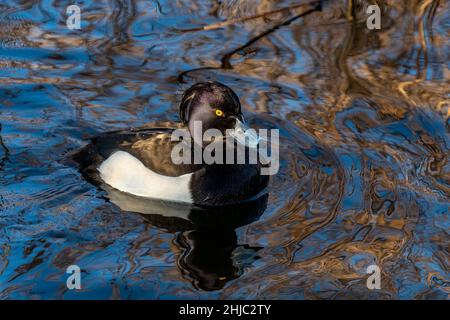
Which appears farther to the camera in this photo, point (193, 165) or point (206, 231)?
point (193, 165)

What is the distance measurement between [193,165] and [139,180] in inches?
19.9

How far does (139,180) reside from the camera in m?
8.30

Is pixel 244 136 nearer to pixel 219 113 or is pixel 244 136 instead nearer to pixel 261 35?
pixel 219 113

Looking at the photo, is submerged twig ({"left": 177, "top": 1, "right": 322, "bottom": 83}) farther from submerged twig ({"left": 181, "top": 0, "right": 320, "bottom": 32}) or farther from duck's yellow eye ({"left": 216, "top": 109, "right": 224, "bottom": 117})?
duck's yellow eye ({"left": 216, "top": 109, "right": 224, "bottom": 117})

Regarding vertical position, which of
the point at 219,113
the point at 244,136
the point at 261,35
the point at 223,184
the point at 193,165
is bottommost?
the point at 223,184

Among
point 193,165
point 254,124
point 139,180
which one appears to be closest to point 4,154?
point 139,180

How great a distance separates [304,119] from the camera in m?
9.56

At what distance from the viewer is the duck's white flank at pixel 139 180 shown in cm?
819

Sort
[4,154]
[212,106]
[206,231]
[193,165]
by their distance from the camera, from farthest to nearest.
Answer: [4,154] → [193,165] → [212,106] → [206,231]

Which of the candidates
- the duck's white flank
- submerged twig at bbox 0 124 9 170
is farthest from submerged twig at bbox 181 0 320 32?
the duck's white flank

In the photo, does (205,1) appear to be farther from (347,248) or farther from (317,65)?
(347,248)

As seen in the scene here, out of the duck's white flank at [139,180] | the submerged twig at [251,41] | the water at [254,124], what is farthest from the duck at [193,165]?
the submerged twig at [251,41]

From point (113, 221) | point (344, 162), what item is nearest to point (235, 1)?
point (344, 162)

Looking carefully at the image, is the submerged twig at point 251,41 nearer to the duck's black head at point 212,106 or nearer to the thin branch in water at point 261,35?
the thin branch in water at point 261,35
